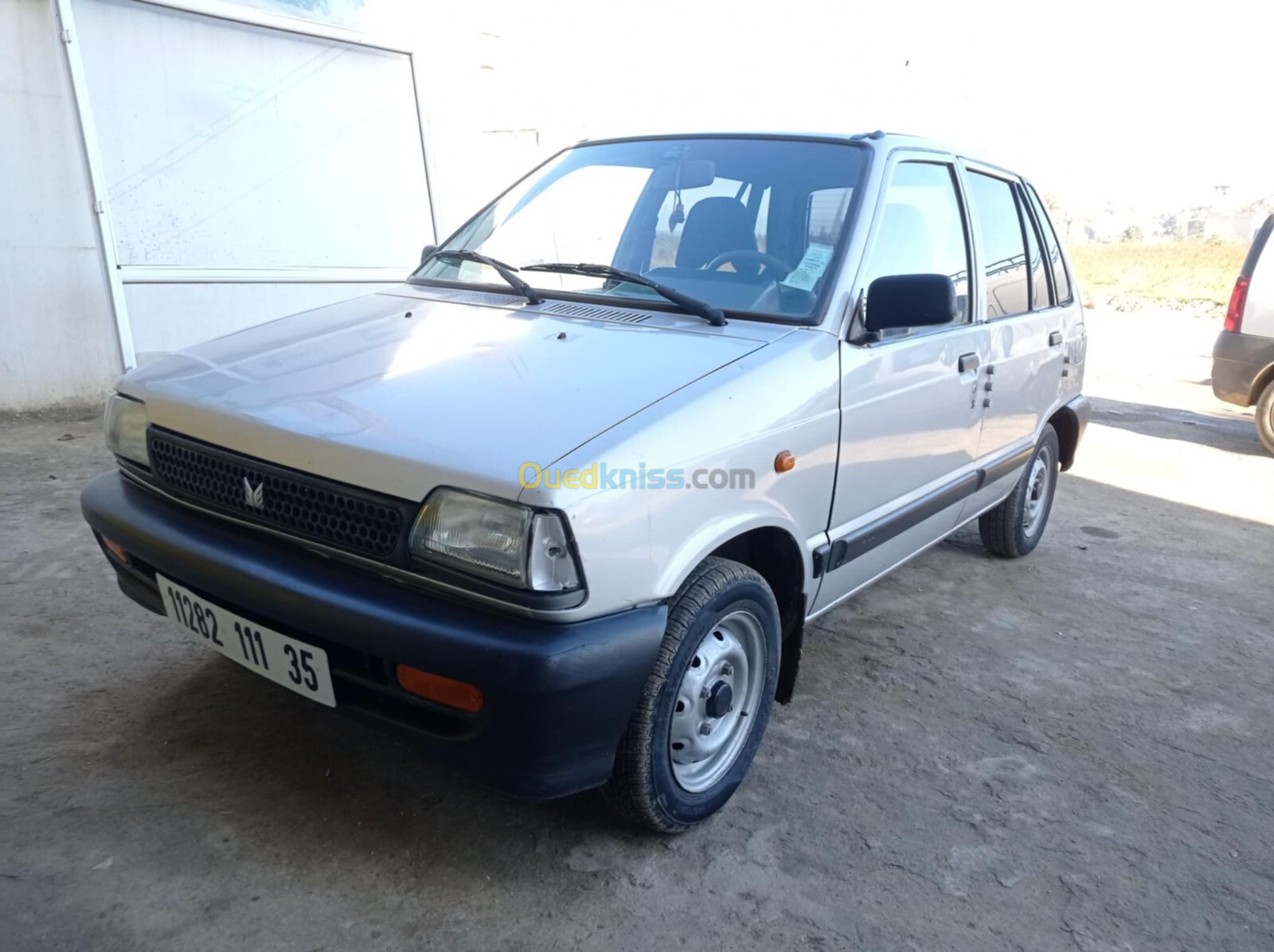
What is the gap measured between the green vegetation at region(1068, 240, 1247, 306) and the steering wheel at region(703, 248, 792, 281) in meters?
20.6

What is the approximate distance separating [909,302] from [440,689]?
158cm

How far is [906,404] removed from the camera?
2.85 meters

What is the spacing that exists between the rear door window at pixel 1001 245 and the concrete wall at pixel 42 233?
211 inches

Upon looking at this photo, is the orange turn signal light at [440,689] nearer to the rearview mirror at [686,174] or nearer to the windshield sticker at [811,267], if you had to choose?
the windshield sticker at [811,267]

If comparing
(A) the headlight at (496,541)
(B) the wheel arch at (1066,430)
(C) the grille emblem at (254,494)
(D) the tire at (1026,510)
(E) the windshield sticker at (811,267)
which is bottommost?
(D) the tire at (1026,510)

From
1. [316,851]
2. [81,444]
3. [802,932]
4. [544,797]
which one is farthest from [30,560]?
[802,932]

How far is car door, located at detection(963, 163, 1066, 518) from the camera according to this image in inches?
138

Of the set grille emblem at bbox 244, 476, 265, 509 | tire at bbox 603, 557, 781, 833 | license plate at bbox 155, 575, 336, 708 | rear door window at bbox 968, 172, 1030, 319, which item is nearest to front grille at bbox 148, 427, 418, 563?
grille emblem at bbox 244, 476, 265, 509

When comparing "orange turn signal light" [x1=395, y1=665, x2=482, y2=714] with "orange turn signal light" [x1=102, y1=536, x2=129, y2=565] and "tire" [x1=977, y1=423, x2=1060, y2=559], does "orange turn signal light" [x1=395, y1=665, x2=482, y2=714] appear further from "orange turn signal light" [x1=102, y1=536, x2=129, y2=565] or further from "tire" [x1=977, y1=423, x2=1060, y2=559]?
"tire" [x1=977, y1=423, x2=1060, y2=559]

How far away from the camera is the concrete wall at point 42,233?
18.3 ft

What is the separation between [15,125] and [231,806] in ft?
17.1

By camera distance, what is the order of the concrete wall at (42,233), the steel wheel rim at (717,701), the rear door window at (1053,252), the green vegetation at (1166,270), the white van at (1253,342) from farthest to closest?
the green vegetation at (1166,270) < the white van at (1253,342) < the concrete wall at (42,233) < the rear door window at (1053,252) < the steel wheel rim at (717,701)

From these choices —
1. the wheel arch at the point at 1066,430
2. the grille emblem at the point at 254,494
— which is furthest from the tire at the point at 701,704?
the wheel arch at the point at 1066,430

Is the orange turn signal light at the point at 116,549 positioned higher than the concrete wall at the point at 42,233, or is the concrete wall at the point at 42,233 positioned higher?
the concrete wall at the point at 42,233
